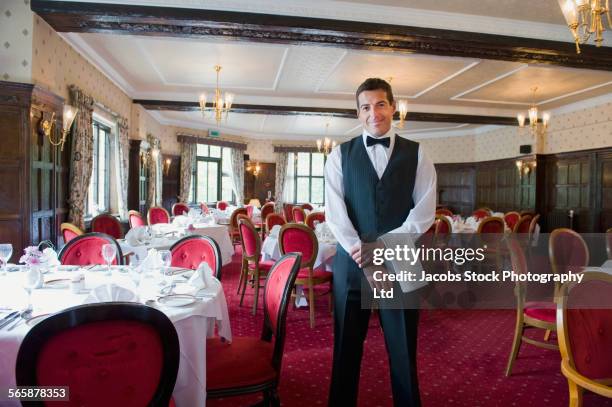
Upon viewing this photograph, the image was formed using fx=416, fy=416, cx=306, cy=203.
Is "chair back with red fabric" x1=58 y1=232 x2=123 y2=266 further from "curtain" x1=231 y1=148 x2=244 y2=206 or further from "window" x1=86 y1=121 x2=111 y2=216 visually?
"curtain" x1=231 y1=148 x2=244 y2=206

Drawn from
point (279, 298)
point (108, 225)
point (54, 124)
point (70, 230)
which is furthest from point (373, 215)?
point (54, 124)

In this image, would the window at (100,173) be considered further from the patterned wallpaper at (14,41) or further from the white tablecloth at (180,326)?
the white tablecloth at (180,326)

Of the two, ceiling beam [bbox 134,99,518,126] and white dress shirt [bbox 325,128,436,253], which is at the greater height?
ceiling beam [bbox 134,99,518,126]

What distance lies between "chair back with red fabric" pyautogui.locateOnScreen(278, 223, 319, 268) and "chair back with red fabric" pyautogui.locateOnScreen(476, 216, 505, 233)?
314 cm

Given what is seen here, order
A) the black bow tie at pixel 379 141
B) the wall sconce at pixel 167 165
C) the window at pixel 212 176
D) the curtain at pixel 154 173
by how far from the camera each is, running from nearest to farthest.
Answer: the black bow tie at pixel 379 141 → the curtain at pixel 154 173 → the wall sconce at pixel 167 165 → the window at pixel 212 176

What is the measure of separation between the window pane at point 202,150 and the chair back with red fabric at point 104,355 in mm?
12717

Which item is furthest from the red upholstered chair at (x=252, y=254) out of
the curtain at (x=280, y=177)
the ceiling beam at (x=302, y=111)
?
the curtain at (x=280, y=177)

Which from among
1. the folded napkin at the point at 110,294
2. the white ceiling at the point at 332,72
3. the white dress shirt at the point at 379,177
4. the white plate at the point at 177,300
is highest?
the white ceiling at the point at 332,72

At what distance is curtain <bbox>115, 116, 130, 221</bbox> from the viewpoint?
7965 mm

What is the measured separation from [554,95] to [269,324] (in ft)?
28.9

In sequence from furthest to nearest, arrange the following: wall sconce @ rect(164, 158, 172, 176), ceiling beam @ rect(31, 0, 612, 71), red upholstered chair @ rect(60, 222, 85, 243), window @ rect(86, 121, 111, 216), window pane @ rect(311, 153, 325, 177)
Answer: window pane @ rect(311, 153, 325, 177), wall sconce @ rect(164, 158, 172, 176), window @ rect(86, 121, 111, 216), ceiling beam @ rect(31, 0, 612, 71), red upholstered chair @ rect(60, 222, 85, 243)

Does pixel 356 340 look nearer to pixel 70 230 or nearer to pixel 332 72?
pixel 70 230

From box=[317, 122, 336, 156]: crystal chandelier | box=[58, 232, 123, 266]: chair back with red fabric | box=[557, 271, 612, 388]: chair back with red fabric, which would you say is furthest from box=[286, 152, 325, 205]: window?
box=[557, 271, 612, 388]: chair back with red fabric

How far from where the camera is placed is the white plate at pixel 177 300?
1.96m
